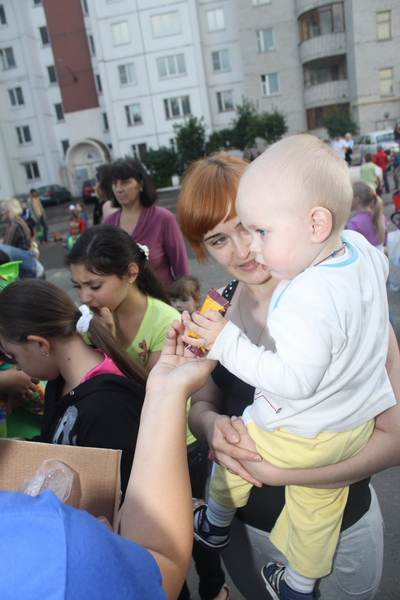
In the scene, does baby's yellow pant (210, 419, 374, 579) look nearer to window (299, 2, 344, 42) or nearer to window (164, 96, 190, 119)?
window (164, 96, 190, 119)

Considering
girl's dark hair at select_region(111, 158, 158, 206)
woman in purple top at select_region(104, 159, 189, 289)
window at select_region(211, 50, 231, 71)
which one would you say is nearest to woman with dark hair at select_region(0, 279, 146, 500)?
woman in purple top at select_region(104, 159, 189, 289)

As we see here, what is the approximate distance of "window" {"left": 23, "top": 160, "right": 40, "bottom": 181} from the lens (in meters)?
37.1

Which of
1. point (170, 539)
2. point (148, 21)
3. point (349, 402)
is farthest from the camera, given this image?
point (148, 21)

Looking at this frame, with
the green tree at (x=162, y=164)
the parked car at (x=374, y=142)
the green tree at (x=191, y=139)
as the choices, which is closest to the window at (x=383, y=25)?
the parked car at (x=374, y=142)

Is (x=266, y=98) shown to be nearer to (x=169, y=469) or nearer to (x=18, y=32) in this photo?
(x=18, y=32)

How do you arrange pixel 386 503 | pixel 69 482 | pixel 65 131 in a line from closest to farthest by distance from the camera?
pixel 69 482
pixel 386 503
pixel 65 131

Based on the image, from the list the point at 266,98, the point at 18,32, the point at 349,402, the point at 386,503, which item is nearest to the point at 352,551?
the point at 349,402

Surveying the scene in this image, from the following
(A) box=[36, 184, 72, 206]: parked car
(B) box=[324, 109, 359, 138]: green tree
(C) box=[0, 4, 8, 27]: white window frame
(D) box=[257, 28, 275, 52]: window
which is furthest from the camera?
(C) box=[0, 4, 8, 27]: white window frame

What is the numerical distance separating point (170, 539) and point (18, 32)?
43.1 metres

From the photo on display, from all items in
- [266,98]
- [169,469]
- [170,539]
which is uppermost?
[266,98]

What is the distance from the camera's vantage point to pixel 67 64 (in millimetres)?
34625

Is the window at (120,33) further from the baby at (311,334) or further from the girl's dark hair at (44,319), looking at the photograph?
the baby at (311,334)

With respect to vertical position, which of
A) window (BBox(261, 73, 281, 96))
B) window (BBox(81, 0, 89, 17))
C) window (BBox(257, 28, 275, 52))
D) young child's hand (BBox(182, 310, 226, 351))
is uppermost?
window (BBox(81, 0, 89, 17))

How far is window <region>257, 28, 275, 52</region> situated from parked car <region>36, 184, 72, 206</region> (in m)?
18.7
